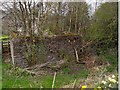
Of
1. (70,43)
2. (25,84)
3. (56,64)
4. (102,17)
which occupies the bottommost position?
(25,84)

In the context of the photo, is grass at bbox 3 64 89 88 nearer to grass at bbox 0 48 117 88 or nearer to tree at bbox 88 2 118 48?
grass at bbox 0 48 117 88

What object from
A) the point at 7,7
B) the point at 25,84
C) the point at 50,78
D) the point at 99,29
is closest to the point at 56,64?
the point at 50,78

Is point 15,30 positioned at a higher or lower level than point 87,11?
lower

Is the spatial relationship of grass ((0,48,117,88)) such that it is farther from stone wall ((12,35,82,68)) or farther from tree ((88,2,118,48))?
tree ((88,2,118,48))

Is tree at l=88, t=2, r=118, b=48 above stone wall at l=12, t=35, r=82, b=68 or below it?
above

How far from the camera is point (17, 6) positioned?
6.23 feet

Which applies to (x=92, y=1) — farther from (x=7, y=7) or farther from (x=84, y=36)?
(x=7, y=7)

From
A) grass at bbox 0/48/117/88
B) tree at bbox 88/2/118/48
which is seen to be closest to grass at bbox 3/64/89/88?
grass at bbox 0/48/117/88

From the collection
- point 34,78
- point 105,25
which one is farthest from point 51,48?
point 105,25

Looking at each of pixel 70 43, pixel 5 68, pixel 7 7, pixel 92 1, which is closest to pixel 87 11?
pixel 92 1

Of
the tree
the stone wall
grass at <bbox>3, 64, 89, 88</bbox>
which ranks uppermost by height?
the tree

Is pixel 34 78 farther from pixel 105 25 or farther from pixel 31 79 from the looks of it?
pixel 105 25

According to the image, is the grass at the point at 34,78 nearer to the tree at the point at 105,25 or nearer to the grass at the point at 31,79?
the grass at the point at 31,79

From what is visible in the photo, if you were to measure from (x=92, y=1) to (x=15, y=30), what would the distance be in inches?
21.3
